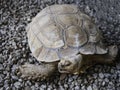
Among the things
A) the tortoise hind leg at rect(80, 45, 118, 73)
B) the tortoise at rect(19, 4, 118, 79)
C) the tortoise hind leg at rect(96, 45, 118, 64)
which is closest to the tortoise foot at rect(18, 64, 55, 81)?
the tortoise at rect(19, 4, 118, 79)

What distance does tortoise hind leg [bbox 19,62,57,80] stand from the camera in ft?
5.54

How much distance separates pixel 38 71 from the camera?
169cm

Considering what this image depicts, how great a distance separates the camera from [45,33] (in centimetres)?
172

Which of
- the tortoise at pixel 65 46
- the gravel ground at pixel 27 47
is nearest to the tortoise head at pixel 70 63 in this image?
the tortoise at pixel 65 46

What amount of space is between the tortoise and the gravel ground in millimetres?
57

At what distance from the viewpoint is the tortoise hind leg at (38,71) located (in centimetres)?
169

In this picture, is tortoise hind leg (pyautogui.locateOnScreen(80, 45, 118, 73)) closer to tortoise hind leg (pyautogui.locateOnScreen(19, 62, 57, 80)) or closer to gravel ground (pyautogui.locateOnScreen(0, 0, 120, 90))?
gravel ground (pyautogui.locateOnScreen(0, 0, 120, 90))

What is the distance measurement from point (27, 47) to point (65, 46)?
0.36 meters

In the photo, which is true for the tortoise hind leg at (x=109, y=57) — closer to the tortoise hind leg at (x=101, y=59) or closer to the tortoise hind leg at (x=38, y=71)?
the tortoise hind leg at (x=101, y=59)

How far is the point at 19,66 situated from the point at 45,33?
262 millimetres

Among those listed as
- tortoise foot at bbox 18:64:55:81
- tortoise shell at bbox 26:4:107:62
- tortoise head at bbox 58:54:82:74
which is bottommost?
tortoise foot at bbox 18:64:55:81

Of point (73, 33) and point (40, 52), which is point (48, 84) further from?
point (73, 33)

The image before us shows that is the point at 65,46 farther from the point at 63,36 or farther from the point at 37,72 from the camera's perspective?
the point at 37,72

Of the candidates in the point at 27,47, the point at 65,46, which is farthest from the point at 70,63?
the point at 27,47
